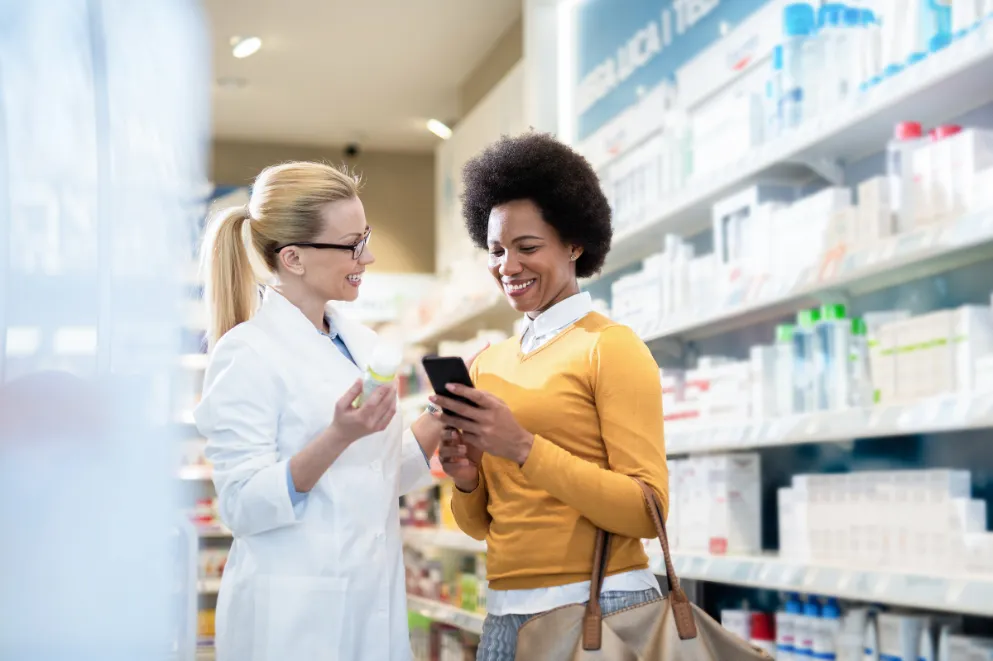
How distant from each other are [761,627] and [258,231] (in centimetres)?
193

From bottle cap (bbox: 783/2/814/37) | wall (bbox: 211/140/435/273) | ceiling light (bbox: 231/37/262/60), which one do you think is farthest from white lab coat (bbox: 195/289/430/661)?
wall (bbox: 211/140/435/273)

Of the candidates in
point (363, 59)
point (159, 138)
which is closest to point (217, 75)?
point (363, 59)

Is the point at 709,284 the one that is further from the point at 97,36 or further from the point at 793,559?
the point at 97,36

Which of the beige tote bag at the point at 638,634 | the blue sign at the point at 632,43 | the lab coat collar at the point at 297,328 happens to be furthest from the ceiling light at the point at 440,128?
the beige tote bag at the point at 638,634

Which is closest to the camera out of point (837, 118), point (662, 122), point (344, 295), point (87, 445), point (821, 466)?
point (87, 445)

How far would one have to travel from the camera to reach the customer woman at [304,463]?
1.88 meters

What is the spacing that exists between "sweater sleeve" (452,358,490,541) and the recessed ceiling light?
5.75 metres

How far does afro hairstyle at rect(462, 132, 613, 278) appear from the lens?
207 centimetres

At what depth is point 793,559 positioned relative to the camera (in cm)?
297

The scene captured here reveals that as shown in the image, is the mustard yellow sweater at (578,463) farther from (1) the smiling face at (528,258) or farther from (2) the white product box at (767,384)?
(2) the white product box at (767,384)

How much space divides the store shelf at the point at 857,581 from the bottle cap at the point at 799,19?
4.63ft

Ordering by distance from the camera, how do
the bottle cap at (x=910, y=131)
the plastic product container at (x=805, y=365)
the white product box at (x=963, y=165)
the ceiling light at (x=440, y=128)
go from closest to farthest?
the white product box at (x=963, y=165) → the bottle cap at (x=910, y=131) → the plastic product container at (x=805, y=365) → the ceiling light at (x=440, y=128)

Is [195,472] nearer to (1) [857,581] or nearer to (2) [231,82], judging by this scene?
(2) [231,82]

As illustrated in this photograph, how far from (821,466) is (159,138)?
82.9 inches
